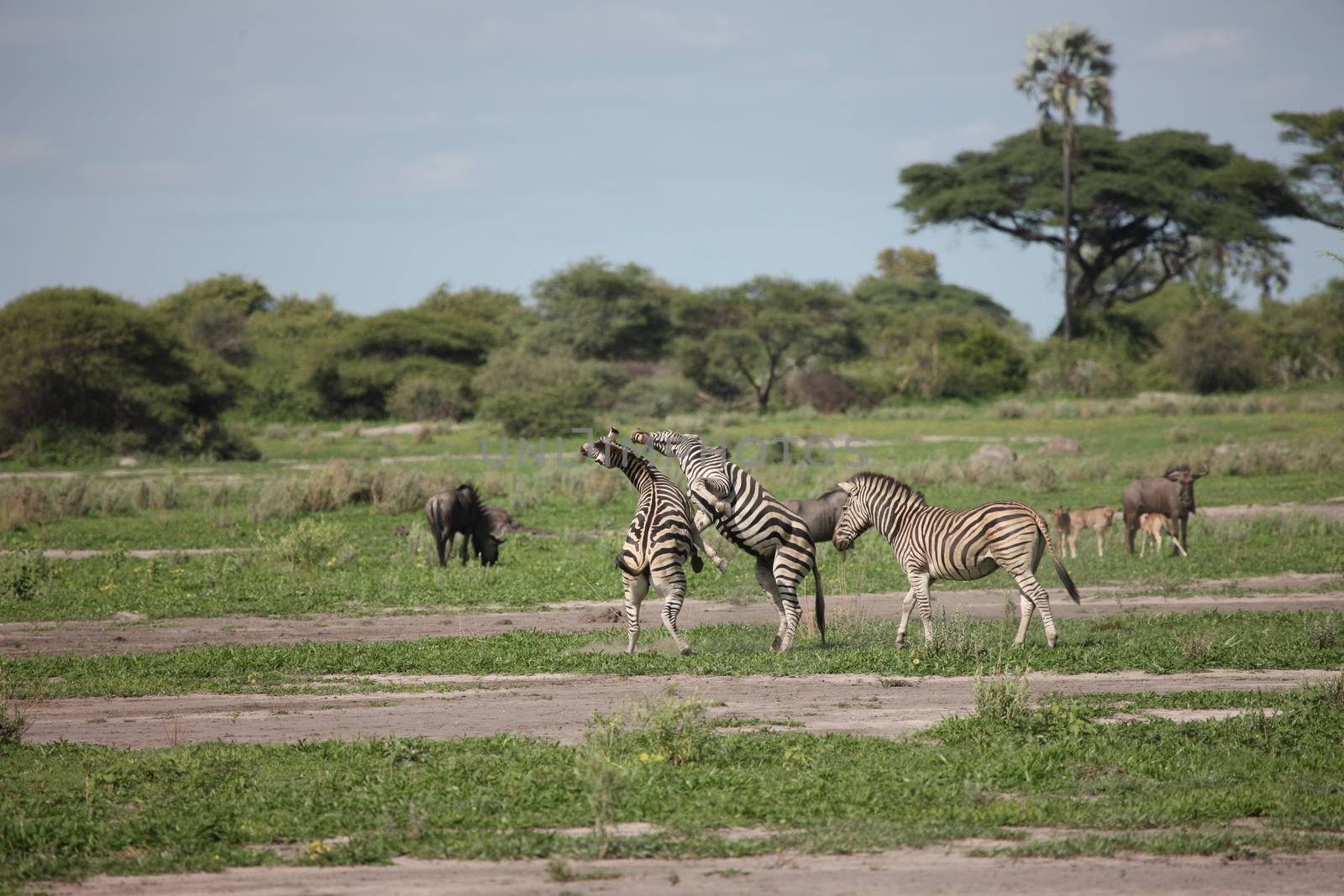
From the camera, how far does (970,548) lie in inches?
504

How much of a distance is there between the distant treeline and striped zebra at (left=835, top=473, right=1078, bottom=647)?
33.3 m

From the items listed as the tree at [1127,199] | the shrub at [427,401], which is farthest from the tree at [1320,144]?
the shrub at [427,401]

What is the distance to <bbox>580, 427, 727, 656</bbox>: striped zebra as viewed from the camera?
41.7 ft

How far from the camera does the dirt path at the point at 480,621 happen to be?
14773 millimetres

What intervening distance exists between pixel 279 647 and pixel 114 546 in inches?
403

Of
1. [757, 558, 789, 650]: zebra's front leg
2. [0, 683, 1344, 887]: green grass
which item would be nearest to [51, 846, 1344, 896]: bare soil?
[0, 683, 1344, 887]: green grass

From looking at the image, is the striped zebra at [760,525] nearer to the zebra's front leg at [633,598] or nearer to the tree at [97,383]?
the zebra's front leg at [633,598]

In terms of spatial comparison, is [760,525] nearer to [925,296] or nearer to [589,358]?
[589,358]

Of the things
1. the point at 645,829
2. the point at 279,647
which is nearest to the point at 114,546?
the point at 279,647

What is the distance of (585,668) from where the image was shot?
41.2ft

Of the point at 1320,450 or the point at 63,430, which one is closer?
the point at 1320,450

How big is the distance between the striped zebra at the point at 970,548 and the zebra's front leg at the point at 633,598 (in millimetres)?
2464

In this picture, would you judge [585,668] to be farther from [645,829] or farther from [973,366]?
[973,366]

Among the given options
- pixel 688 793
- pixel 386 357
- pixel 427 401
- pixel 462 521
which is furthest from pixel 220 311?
pixel 688 793
